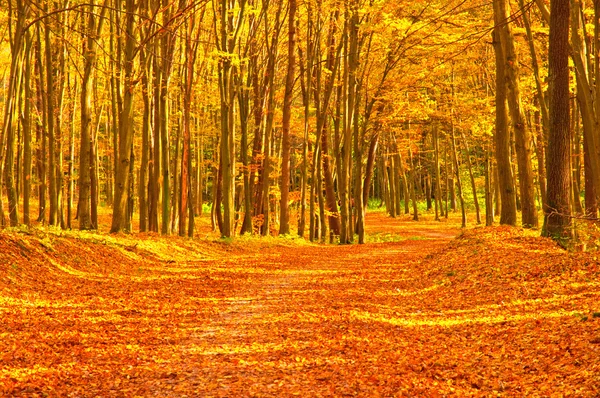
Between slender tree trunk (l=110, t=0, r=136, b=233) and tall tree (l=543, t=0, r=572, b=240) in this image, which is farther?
slender tree trunk (l=110, t=0, r=136, b=233)

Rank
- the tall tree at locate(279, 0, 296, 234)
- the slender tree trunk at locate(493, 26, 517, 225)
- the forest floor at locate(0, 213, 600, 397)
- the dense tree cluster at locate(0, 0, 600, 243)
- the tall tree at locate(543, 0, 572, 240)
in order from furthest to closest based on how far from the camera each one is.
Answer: the tall tree at locate(279, 0, 296, 234) → the slender tree trunk at locate(493, 26, 517, 225) → the dense tree cluster at locate(0, 0, 600, 243) → the tall tree at locate(543, 0, 572, 240) → the forest floor at locate(0, 213, 600, 397)

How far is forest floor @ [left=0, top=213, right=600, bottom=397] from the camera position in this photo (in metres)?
5.12

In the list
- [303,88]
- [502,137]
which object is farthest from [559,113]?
[303,88]

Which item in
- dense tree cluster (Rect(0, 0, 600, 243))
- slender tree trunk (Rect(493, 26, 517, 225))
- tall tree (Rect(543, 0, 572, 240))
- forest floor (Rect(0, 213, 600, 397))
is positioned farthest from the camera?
slender tree trunk (Rect(493, 26, 517, 225))

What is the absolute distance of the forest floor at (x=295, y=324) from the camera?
5.12 m

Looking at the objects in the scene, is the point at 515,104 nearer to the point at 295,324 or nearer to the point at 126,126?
the point at 295,324

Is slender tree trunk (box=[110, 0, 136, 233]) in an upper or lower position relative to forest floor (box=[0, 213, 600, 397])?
upper

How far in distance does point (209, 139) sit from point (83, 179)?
3022cm

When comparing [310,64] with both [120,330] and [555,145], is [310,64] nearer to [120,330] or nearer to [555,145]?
[555,145]

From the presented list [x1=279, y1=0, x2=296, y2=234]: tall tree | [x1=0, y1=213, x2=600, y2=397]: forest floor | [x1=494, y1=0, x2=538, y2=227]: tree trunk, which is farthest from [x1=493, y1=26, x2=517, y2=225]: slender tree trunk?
[x1=279, y1=0, x2=296, y2=234]: tall tree

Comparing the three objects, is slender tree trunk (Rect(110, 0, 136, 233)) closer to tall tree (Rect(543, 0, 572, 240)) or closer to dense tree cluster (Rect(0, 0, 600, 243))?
dense tree cluster (Rect(0, 0, 600, 243))

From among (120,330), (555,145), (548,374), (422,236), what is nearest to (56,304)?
(120,330)

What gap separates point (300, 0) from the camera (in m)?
22.3

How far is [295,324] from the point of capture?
24.7ft
